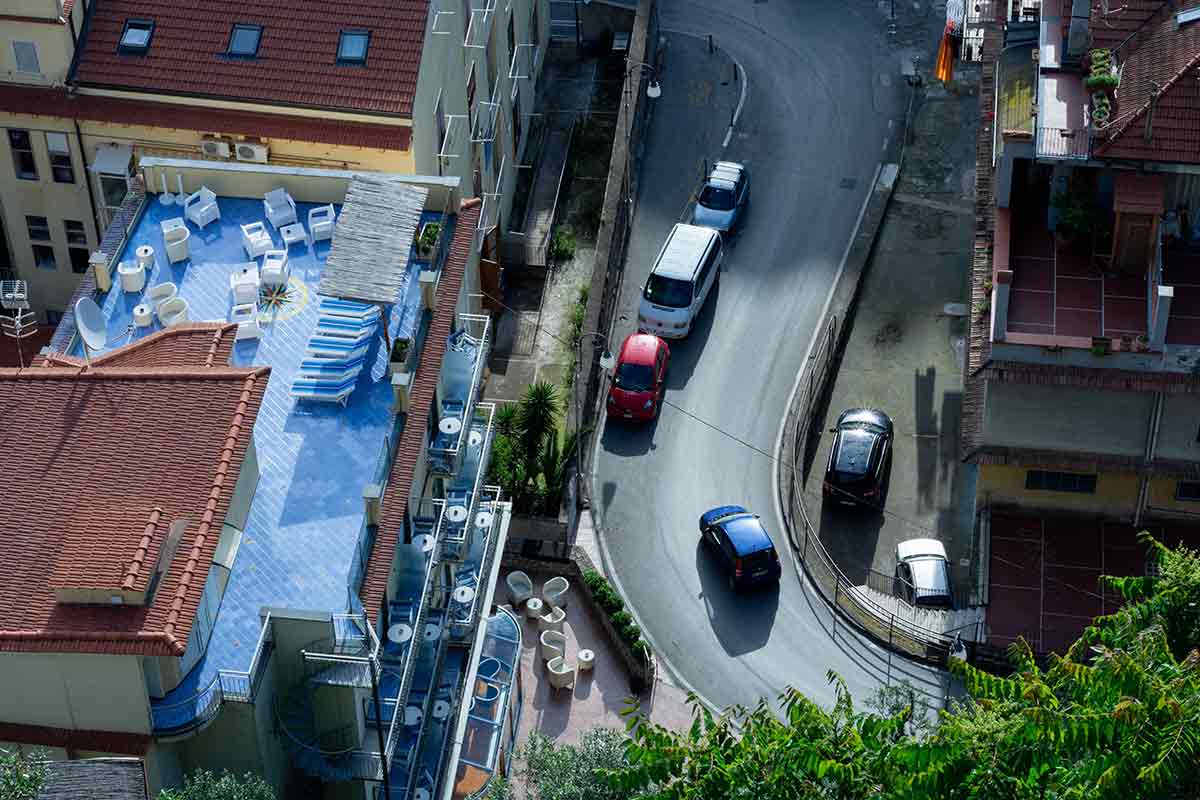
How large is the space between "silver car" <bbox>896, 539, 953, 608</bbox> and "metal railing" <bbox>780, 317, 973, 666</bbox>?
1.06 meters

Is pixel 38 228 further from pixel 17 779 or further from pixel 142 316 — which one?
pixel 17 779

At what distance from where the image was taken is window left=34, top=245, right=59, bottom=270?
70750mm

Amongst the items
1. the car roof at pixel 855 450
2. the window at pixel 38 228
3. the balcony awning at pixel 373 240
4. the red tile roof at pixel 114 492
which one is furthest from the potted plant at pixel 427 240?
the car roof at pixel 855 450

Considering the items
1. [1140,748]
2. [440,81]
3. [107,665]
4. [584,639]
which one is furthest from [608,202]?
[1140,748]

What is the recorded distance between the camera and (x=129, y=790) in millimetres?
41375

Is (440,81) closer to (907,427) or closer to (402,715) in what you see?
(907,427)

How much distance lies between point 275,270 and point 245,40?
11.4 metres

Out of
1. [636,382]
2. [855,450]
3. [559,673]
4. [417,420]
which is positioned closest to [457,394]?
[417,420]

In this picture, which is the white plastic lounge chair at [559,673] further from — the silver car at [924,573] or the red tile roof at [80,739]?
the red tile roof at [80,739]

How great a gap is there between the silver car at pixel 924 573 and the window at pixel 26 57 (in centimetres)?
3392

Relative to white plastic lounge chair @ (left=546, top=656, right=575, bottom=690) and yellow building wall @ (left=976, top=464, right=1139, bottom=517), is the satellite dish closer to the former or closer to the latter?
white plastic lounge chair @ (left=546, top=656, right=575, bottom=690)

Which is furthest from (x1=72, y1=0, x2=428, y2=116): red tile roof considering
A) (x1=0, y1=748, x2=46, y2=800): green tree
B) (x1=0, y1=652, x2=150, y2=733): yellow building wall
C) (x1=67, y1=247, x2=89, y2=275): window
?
(x1=0, y1=748, x2=46, y2=800): green tree

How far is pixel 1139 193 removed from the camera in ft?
206

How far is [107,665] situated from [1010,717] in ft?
65.9
